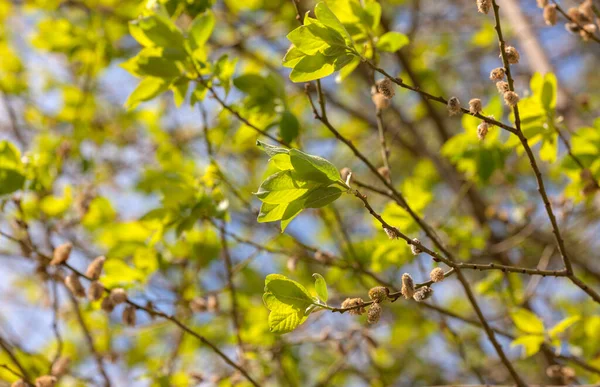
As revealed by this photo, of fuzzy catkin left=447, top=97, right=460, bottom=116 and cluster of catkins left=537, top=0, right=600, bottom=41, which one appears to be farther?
cluster of catkins left=537, top=0, right=600, bottom=41

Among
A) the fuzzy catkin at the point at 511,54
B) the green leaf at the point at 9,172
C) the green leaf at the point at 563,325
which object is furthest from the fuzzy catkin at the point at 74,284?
the green leaf at the point at 563,325

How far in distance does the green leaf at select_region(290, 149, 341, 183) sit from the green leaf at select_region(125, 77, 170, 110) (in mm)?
815

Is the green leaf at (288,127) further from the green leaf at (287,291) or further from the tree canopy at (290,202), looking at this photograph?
the green leaf at (287,291)

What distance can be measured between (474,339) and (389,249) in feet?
6.26

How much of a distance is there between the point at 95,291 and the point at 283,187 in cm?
85

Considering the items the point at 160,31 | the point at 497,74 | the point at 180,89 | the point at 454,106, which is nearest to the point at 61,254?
the point at 180,89

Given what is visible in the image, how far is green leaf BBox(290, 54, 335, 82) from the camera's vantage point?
144cm

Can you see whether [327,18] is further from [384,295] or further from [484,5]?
[384,295]

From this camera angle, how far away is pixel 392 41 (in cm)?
196

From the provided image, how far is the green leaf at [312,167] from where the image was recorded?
1246 mm

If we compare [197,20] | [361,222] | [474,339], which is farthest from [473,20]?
[197,20]

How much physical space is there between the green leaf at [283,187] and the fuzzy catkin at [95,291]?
0.80 metres

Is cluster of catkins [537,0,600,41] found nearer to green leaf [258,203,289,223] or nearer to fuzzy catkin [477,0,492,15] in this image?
fuzzy catkin [477,0,492,15]

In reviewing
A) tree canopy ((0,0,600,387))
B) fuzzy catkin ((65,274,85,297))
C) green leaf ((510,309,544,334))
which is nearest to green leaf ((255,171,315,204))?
tree canopy ((0,0,600,387))
